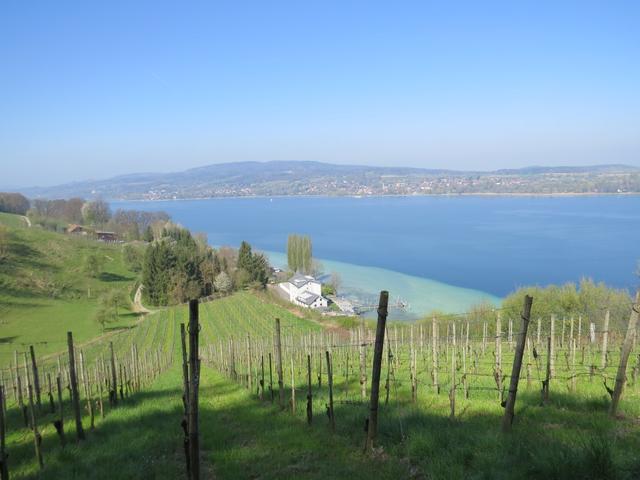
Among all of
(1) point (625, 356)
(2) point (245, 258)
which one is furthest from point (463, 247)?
(1) point (625, 356)

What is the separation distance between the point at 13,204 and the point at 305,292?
99100 millimetres

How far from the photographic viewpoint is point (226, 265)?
231 feet

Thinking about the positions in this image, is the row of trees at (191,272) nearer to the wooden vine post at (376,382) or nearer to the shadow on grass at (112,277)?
the shadow on grass at (112,277)

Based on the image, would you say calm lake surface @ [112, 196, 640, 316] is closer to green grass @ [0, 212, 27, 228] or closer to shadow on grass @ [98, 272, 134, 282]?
shadow on grass @ [98, 272, 134, 282]

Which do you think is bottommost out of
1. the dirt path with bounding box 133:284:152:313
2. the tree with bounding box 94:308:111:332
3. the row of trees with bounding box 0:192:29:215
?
the dirt path with bounding box 133:284:152:313

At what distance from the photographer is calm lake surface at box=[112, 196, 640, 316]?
236 feet

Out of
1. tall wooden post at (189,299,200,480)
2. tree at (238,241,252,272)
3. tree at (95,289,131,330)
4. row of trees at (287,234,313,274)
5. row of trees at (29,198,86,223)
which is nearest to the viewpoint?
tall wooden post at (189,299,200,480)

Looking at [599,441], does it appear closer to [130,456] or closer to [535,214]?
[130,456]

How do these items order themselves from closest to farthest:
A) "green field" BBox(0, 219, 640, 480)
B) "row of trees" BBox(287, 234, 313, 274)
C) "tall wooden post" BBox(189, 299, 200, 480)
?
1. "tall wooden post" BBox(189, 299, 200, 480)
2. "green field" BBox(0, 219, 640, 480)
3. "row of trees" BBox(287, 234, 313, 274)

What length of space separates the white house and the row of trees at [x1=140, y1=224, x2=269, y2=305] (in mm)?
4727

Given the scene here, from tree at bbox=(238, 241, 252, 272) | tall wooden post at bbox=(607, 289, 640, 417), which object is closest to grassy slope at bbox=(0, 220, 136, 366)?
tree at bbox=(238, 241, 252, 272)

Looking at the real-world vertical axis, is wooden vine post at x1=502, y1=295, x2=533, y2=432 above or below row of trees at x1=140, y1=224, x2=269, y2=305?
above

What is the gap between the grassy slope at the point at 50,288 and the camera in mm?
43656

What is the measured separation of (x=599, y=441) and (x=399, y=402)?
4121mm
